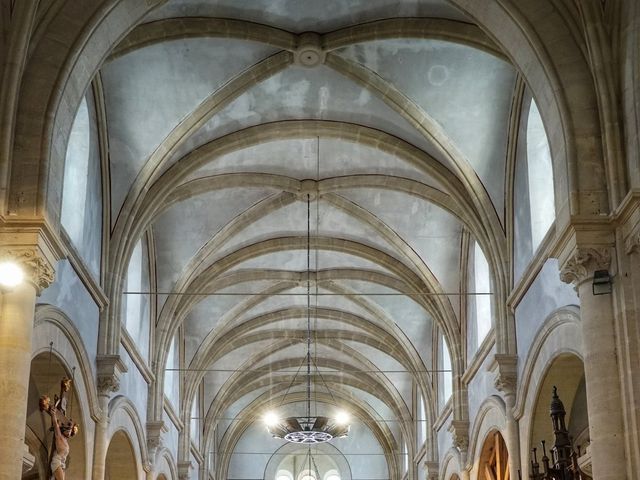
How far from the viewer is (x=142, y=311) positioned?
77.6 ft

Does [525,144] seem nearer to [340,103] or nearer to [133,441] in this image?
[340,103]

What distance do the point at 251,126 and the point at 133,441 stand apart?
682 cm

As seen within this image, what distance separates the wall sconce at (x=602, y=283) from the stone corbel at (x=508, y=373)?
6457 mm

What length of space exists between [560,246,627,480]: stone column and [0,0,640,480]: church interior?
0.03 meters

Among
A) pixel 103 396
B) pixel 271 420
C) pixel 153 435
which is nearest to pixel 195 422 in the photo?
pixel 271 420

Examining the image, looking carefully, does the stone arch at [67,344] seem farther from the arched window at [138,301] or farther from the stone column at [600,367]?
the stone column at [600,367]

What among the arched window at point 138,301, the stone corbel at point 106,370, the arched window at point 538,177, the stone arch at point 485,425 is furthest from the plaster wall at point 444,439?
the stone corbel at point 106,370

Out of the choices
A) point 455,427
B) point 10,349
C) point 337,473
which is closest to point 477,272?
point 455,427

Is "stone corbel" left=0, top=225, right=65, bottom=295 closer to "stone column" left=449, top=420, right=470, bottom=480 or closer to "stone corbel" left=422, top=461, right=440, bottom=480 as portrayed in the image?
"stone column" left=449, top=420, right=470, bottom=480

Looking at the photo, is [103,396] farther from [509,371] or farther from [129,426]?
[509,371]

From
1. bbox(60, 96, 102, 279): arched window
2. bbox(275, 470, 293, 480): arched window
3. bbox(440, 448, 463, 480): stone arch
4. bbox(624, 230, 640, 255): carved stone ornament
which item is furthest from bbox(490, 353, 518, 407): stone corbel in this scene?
bbox(275, 470, 293, 480): arched window

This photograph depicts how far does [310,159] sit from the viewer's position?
22.3m

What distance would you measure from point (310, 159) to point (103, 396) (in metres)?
6.79

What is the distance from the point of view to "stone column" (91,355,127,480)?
18.3 m
